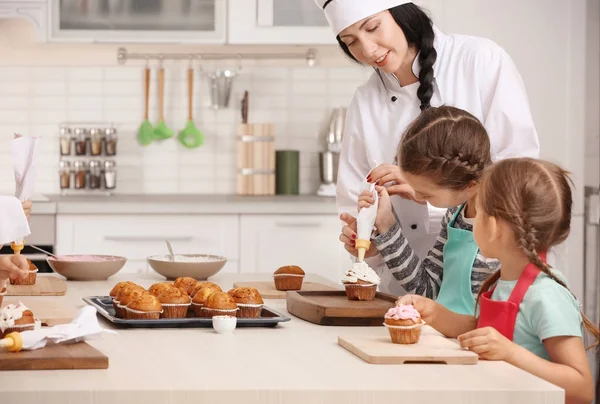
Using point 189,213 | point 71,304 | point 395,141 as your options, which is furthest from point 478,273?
point 189,213

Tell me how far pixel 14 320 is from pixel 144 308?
309 mm

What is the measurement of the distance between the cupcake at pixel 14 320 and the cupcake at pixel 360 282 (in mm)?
675

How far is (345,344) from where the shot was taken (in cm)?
163

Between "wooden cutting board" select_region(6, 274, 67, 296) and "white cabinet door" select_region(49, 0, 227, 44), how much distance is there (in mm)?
2163

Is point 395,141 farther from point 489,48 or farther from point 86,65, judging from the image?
point 86,65

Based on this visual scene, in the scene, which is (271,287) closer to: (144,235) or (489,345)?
(489,345)

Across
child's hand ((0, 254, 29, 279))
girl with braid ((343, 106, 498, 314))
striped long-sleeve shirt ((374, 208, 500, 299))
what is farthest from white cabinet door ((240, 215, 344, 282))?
child's hand ((0, 254, 29, 279))

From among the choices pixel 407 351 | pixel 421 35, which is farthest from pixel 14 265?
pixel 421 35

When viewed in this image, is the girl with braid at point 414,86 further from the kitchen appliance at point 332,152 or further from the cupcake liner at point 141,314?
the kitchen appliance at point 332,152

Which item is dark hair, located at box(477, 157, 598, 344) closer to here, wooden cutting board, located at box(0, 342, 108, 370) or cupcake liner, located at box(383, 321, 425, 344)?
cupcake liner, located at box(383, 321, 425, 344)

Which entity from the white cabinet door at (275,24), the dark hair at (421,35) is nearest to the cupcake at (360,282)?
the dark hair at (421,35)

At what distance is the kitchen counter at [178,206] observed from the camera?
13.2ft

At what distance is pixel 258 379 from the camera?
1.37 m

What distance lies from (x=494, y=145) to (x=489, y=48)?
0.87 feet
